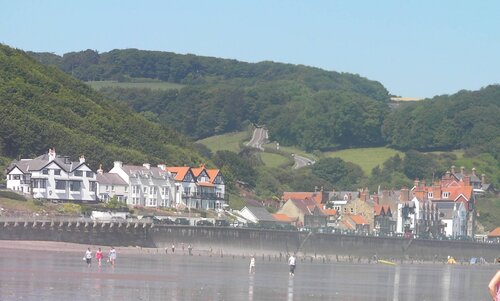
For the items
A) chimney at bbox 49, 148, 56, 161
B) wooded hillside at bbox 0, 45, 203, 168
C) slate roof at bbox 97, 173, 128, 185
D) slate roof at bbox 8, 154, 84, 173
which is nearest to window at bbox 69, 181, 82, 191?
slate roof at bbox 8, 154, 84, 173

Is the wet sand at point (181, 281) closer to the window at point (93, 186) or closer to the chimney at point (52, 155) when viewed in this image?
the chimney at point (52, 155)

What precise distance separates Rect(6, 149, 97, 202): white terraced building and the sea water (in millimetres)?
29510

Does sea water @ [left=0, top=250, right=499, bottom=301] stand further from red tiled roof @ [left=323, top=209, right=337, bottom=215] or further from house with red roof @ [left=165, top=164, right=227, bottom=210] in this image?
red tiled roof @ [left=323, top=209, right=337, bottom=215]

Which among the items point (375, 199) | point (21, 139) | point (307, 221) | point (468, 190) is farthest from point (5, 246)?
point (468, 190)

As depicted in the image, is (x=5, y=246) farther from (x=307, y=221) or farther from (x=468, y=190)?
(x=468, y=190)

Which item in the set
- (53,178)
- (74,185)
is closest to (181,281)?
(53,178)

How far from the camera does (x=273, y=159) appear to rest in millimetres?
193000

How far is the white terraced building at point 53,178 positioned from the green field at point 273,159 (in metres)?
75.9

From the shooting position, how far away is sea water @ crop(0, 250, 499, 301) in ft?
149

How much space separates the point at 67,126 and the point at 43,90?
15920mm

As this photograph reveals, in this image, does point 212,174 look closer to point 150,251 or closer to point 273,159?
point 150,251

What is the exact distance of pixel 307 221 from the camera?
132m

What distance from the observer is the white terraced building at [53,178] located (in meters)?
107

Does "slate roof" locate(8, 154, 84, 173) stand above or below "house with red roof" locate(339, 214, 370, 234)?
above
